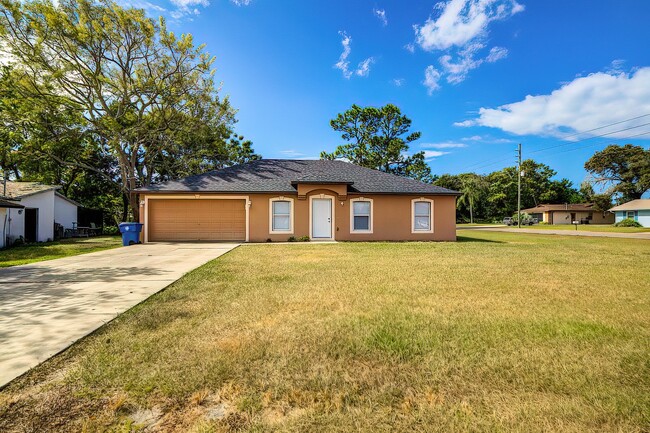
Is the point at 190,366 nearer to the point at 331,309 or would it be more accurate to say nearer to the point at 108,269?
the point at 331,309

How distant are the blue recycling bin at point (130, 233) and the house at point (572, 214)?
56.8m

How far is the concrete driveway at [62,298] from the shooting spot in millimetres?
2891

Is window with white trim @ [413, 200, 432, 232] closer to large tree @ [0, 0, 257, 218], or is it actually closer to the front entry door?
the front entry door

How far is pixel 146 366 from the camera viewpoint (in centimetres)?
256

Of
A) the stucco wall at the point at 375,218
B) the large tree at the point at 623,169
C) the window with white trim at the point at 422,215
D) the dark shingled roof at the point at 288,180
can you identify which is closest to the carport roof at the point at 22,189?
the dark shingled roof at the point at 288,180

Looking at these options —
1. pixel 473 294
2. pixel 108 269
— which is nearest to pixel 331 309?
pixel 473 294

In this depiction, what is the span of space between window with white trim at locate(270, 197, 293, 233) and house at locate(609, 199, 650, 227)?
4768 centimetres

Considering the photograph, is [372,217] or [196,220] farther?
[372,217]

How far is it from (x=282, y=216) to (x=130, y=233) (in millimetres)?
7099

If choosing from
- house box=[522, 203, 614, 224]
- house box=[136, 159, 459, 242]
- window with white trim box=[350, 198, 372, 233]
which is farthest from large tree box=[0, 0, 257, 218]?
house box=[522, 203, 614, 224]

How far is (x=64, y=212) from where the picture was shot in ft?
69.1

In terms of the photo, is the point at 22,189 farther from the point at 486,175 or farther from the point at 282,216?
the point at 486,175

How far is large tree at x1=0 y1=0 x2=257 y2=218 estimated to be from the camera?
55.1 ft

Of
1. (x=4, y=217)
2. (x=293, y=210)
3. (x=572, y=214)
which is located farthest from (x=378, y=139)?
(x=572, y=214)
